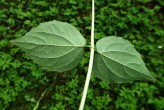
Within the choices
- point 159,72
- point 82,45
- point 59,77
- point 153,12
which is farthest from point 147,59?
point 82,45

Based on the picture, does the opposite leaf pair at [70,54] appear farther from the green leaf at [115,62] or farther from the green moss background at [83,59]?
the green moss background at [83,59]

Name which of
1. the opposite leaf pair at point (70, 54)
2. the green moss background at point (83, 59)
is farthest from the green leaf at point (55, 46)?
the green moss background at point (83, 59)

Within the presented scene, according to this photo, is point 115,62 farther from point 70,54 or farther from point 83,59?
point 83,59

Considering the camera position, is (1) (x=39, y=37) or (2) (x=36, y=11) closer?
(1) (x=39, y=37)

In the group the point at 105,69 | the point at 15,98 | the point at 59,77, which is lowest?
the point at 15,98

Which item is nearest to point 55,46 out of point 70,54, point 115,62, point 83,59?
point 70,54

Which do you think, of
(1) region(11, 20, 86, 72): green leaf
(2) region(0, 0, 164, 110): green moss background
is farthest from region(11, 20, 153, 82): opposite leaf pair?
(2) region(0, 0, 164, 110): green moss background

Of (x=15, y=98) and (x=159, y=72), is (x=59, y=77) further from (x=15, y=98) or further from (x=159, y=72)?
(x=159, y=72)
